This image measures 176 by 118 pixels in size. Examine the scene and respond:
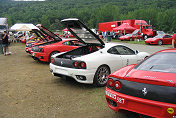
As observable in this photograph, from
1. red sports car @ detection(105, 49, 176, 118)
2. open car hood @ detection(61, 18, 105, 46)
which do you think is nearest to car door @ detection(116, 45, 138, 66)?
open car hood @ detection(61, 18, 105, 46)

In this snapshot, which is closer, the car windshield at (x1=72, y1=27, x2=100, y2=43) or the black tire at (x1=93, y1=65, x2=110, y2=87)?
the black tire at (x1=93, y1=65, x2=110, y2=87)

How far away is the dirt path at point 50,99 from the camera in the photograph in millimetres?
3549

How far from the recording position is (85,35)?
588cm

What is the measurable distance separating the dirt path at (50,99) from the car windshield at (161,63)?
1022 millimetres

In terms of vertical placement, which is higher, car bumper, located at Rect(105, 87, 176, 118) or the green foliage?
the green foliage

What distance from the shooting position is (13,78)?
6.27 m

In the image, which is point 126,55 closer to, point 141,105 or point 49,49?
point 141,105

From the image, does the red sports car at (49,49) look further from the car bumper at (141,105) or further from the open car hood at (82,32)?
the car bumper at (141,105)

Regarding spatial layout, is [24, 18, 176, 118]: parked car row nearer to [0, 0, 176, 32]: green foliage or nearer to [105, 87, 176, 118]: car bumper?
[105, 87, 176, 118]: car bumper

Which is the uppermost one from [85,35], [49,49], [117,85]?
[85,35]

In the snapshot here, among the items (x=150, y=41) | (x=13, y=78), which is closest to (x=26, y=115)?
(x=13, y=78)

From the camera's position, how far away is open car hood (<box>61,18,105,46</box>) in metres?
5.56

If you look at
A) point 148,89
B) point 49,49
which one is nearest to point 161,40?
point 49,49

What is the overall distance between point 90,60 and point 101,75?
0.58 meters
